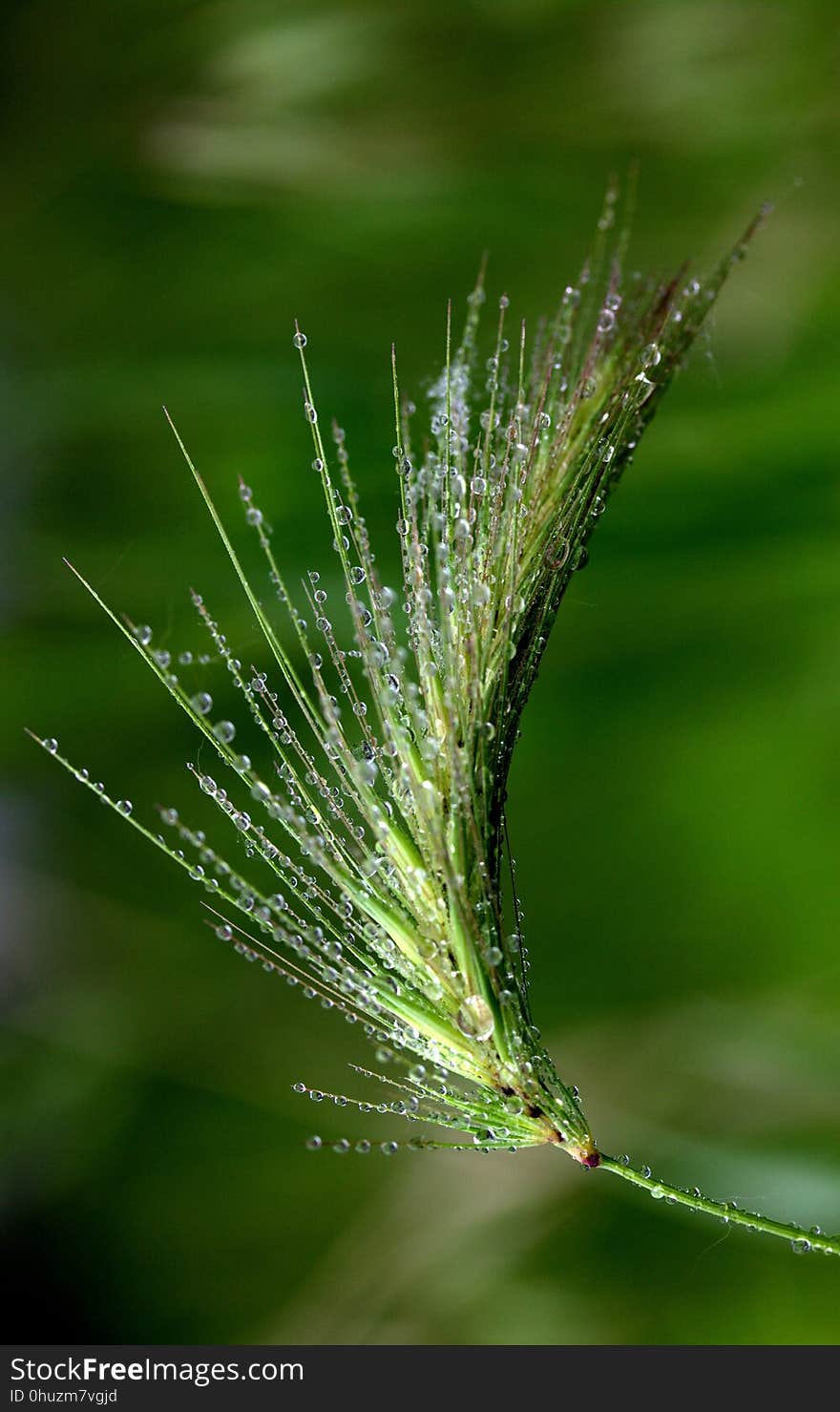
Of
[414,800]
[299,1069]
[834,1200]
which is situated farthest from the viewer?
[299,1069]

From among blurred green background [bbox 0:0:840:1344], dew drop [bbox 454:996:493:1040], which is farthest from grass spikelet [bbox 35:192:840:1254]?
blurred green background [bbox 0:0:840:1344]

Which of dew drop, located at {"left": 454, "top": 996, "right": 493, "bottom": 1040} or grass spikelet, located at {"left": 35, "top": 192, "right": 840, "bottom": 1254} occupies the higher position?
grass spikelet, located at {"left": 35, "top": 192, "right": 840, "bottom": 1254}

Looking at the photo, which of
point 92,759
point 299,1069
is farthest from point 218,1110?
point 92,759

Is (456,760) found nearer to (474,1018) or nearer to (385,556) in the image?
(474,1018)

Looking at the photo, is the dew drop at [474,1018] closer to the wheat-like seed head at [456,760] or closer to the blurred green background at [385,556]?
Result: the wheat-like seed head at [456,760]

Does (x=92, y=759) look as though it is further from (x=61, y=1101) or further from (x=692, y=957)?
(x=692, y=957)

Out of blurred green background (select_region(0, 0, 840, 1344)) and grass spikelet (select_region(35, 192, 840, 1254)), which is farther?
blurred green background (select_region(0, 0, 840, 1344))

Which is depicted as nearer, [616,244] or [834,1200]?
[834,1200]

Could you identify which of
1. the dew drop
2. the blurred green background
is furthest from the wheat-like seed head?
the blurred green background

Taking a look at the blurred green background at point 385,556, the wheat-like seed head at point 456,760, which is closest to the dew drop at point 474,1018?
the wheat-like seed head at point 456,760

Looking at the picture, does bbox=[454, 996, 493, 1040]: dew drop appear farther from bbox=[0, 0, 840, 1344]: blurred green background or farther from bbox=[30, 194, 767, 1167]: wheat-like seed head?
bbox=[0, 0, 840, 1344]: blurred green background
